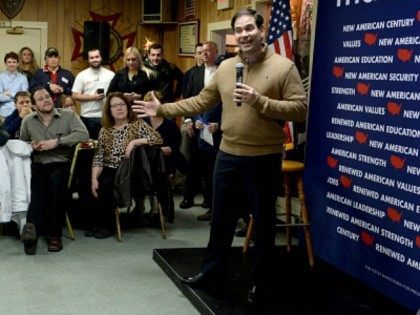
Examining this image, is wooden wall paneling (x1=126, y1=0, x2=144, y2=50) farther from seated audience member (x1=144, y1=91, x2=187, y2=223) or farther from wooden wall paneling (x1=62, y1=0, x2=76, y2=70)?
seated audience member (x1=144, y1=91, x2=187, y2=223)

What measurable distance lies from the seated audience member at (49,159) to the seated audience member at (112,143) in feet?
0.63

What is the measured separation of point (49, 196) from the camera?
15.9ft

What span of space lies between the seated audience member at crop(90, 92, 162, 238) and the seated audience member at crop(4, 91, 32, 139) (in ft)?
2.61

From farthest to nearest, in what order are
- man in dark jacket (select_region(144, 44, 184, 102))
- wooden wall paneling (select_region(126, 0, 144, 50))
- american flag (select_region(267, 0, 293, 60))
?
wooden wall paneling (select_region(126, 0, 144, 50))
man in dark jacket (select_region(144, 44, 184, 102))
american flag (select_region(267, 0, 293, 60))

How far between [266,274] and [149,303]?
69cm

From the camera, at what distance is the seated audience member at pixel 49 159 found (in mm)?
4770

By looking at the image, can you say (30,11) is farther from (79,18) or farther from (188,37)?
(188,37)

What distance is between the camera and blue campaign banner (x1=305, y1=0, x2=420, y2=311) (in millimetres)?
3201

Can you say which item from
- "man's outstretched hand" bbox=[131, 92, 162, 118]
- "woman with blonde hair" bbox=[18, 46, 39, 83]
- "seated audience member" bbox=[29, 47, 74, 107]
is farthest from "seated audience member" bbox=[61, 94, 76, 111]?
"man's outstretched hand" bbox=[131, 92, 162, 118]

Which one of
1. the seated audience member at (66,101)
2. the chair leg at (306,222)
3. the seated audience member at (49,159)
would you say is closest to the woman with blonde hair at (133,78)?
the seated audience member at (49,159)

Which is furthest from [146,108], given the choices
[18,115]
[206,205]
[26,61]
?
[26,61]

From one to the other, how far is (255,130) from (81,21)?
20.2 feet

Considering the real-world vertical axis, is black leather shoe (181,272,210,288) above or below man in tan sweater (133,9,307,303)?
below

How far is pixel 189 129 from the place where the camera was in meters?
6.02
